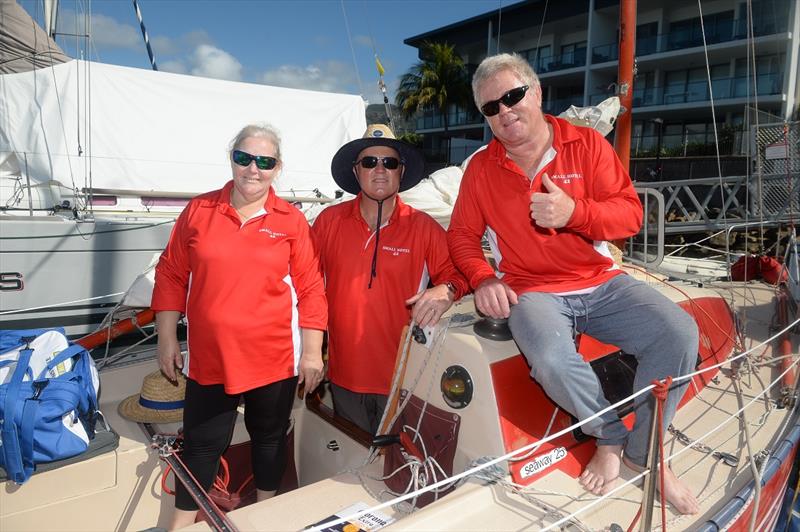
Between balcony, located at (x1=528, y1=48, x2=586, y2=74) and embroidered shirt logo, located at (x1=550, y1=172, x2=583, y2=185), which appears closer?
embroidered shirt logo, located at (x1=550, y1=172, x2=583, y2=185)

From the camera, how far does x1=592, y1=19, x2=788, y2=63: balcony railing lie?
21.5 m

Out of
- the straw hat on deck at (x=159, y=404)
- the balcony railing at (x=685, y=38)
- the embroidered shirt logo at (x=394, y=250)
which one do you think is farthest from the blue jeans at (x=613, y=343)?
the balcony railing at (x=685, y=38)

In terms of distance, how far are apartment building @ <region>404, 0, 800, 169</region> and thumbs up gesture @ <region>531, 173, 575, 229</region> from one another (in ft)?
59.8

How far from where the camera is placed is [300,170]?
8445 mm

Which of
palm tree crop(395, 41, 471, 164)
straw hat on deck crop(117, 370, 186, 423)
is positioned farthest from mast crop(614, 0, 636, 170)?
palm tree crop(395, 41, 471, 164)

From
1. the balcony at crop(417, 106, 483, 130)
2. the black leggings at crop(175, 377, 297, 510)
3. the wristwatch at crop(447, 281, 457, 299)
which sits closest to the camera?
the black leggings at crop(175, 377, 297, 510)

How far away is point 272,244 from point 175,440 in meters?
1.07

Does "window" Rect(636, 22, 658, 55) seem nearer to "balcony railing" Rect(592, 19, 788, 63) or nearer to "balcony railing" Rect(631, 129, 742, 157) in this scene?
"balcony railing" Rect(592, 19, 788, 63)

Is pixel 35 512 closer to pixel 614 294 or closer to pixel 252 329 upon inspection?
pixel 252 329

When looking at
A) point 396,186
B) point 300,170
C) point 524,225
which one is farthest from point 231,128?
point 524,225

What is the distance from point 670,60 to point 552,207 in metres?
26.4

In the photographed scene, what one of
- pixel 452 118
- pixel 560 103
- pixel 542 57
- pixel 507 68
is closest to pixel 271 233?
pixel 507 68

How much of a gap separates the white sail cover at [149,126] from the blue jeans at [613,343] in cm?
646

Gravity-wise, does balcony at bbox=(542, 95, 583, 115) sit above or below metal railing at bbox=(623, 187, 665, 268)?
above
